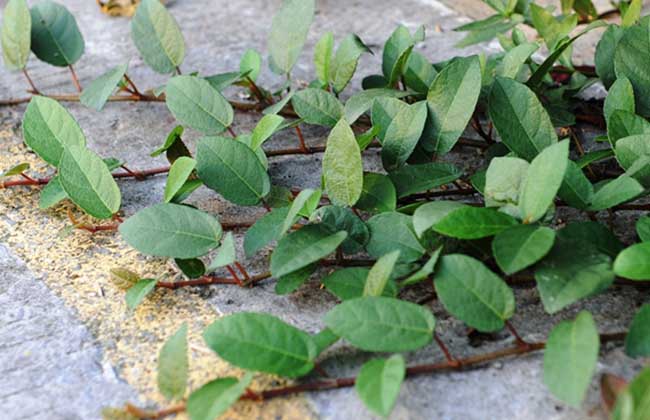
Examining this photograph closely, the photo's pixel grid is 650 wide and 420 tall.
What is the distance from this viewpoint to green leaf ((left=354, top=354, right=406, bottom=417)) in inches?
25.4

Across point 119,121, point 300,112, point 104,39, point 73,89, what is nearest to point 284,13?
point 300,112

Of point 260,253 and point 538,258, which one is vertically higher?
point 538,258

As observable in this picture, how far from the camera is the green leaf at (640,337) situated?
2.29ft

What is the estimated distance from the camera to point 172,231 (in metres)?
0.86

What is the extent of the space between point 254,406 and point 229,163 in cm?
31

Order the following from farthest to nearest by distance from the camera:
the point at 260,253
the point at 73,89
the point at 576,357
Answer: the point at 73,89 → the point at 260,253 → the point at 576,357

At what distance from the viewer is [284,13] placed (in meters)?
1.17

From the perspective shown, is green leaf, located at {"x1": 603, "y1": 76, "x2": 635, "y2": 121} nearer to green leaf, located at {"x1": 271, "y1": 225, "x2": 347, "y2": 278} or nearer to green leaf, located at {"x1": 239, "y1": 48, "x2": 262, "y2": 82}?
green leaf, located at {"x1": 271, "y1": 225, "x2": 347, "y2": 278}

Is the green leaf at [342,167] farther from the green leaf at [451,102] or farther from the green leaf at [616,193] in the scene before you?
the green leaf at [616,193]

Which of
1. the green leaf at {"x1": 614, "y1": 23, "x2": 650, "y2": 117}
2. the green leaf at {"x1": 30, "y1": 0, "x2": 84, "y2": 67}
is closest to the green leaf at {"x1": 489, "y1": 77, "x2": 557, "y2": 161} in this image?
the green leaf at {"x1": 614, "y1": 23, "x2": 650, "y2": 117}

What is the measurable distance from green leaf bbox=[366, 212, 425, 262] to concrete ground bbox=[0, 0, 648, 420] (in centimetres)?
6

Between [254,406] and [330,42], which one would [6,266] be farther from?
[330,42]

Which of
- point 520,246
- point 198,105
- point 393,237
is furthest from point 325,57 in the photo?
point 520,246

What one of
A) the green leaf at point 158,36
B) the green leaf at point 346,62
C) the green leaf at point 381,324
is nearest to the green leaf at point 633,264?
the green leaf at point 381,324
